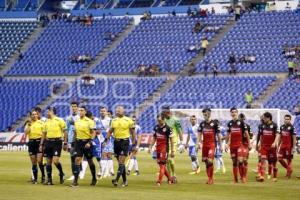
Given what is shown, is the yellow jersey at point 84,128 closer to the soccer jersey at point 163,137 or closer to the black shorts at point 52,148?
the black shorts at point 52,148

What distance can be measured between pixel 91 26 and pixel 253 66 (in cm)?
1677

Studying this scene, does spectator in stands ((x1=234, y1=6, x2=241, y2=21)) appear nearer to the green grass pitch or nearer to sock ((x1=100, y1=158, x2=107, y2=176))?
the green grass pitch

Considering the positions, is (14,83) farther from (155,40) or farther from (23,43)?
(155,40)

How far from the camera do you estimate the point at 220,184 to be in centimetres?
2892

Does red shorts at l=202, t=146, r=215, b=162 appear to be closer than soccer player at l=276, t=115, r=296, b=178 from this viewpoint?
Yes

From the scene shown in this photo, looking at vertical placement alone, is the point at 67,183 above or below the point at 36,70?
below

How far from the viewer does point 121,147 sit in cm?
2730

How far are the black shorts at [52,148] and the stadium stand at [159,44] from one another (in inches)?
1680

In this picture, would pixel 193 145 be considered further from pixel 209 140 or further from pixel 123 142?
pixel 123 142

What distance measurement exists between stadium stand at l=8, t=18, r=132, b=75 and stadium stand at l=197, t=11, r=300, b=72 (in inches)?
406

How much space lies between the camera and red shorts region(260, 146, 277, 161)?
1228 inches

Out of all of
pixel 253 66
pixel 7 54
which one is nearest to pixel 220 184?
pixel 253 66

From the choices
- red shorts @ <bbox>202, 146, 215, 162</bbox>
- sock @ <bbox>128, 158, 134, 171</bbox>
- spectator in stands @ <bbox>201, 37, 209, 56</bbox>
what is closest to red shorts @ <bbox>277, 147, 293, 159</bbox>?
red shorts @ <bbox>202, 146, 215, 162</bbox>

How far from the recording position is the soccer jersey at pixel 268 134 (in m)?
31.1
